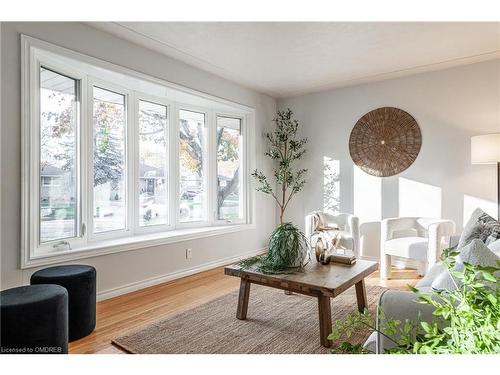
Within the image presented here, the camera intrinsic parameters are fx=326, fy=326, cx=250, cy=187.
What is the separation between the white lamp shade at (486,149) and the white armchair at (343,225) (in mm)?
1392

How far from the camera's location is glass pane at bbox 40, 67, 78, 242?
2705mm

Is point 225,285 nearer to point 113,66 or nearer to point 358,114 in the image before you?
point 113,66

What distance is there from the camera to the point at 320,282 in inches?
82.9

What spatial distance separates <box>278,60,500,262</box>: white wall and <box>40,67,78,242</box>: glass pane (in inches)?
126

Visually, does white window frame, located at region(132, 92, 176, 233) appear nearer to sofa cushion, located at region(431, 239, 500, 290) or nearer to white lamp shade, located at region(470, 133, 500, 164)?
sofa cushion, located at region(431, 239, 500, 290)

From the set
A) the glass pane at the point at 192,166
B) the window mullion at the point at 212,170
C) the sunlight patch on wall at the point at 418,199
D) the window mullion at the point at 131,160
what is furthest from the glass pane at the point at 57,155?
the sunlight patch on wall at the point at 418,199

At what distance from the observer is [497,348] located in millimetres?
612

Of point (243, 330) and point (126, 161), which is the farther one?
point (126, 161)

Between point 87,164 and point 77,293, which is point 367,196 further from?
point 77,293

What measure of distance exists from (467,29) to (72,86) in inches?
140

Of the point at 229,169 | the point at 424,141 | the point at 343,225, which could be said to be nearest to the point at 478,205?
the point at 424,141

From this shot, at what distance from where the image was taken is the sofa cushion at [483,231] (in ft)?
6.71

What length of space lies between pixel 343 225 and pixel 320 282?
2159mm
